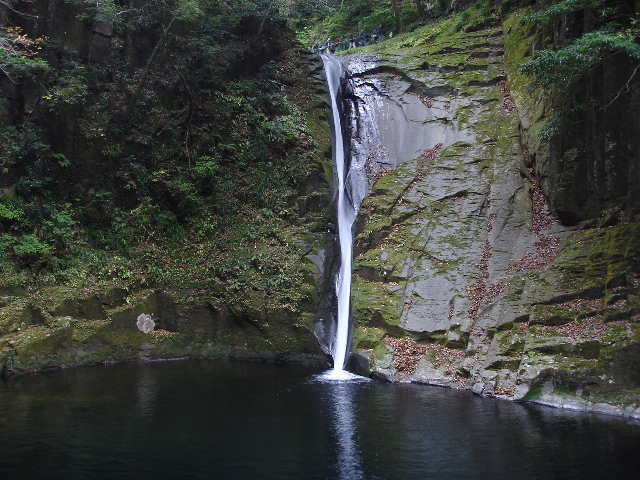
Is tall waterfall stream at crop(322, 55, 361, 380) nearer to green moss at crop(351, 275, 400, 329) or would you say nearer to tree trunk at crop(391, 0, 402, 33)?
green moss at crop(351, 275, 400, 329)

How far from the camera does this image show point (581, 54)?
1147 cm

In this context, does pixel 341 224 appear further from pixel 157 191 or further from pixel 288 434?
pixel 288 434

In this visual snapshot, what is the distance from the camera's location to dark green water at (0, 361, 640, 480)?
7.78 metres

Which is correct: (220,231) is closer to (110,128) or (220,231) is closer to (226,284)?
(226,284)

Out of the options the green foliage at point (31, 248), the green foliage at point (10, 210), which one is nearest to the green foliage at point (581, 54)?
the green foliage at point (31, 248)

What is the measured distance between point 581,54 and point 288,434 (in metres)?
9.80

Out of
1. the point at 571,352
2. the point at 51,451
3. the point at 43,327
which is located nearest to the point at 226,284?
the point at 43,327

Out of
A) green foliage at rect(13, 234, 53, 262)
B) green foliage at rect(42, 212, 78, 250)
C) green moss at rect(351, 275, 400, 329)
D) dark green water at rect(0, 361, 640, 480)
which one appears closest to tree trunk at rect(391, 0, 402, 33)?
green moss at rect(351, 275, 400, 329)

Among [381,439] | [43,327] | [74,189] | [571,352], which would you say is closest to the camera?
[381,439]

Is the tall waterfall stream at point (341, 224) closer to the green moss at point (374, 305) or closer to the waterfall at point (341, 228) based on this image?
the waterfall at point (341, 228)

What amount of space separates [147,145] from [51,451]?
1223cm

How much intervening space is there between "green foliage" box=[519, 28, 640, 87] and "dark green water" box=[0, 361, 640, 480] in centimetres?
726

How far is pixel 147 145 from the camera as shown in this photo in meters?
18.4

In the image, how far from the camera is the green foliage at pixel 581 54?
10602 mm
